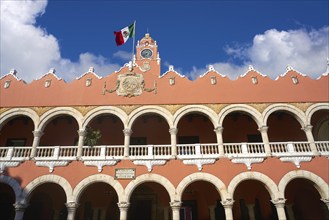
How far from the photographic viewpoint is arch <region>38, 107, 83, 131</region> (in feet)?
52.1

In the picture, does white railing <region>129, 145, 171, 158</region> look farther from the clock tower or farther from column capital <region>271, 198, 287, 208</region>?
the clock tower

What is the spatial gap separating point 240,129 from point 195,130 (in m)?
3.15

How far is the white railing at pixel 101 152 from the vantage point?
15.0 metres

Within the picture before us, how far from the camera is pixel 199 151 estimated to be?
15141 mm

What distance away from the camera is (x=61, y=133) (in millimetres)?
17859

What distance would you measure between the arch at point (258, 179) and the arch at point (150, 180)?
10.4 ft

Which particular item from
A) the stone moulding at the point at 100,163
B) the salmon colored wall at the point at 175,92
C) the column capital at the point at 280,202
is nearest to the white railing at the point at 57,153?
the stone moulding at the point at 100,163

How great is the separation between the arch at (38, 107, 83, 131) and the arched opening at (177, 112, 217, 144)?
21.8ft

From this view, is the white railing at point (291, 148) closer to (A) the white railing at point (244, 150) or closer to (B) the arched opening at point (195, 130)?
(A) the white railing at point (244, 150)

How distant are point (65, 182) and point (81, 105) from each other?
4.76 meters

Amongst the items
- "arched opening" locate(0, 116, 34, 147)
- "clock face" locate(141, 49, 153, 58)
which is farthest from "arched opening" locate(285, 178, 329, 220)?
"clock face" locate(141, 49, 153, 58)

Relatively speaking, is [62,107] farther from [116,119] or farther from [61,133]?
[116,119]

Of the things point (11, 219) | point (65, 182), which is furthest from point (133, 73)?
point (11, 219)

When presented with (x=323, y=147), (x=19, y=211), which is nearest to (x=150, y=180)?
(x=19, y=211)
